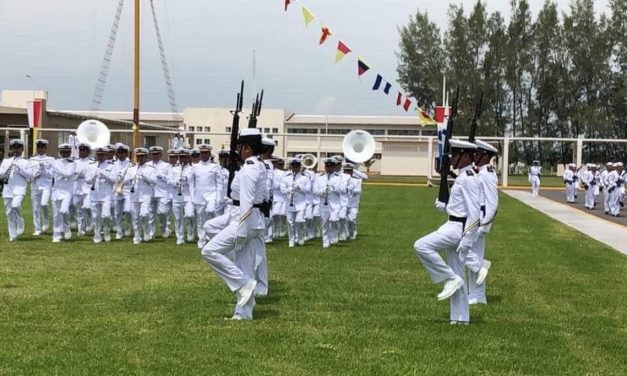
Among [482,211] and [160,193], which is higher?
[482,211]

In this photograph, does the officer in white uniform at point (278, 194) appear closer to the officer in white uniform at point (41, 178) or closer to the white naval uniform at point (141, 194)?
the white naval uniform at point (141, 194)

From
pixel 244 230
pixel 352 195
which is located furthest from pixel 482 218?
pixel 352 195

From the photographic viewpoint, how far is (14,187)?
1602 cm

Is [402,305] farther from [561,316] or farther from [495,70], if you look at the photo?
[495,70]

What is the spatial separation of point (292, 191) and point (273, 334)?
29.1 ft

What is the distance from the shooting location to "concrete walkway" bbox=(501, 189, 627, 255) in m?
18.4

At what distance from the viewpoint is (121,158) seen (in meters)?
16.9

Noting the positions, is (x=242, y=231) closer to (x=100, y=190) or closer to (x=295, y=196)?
(x=295, y=196)

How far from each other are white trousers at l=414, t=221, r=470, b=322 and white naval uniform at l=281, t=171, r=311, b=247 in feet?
26.7

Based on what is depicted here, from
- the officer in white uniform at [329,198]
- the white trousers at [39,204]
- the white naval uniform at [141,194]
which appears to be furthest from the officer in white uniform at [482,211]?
the white trousers at [39,204]

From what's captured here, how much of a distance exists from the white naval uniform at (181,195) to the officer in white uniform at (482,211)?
7638mm

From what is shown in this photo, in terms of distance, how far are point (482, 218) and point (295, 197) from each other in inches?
320

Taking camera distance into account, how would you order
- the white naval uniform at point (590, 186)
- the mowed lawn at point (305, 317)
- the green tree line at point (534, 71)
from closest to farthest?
1. the mowed lawn at point (305, 317)
2. the white naval uniform at point (590, 186)
3. the green tree line at point (534, 71)

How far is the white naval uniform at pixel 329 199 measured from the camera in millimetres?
16484
